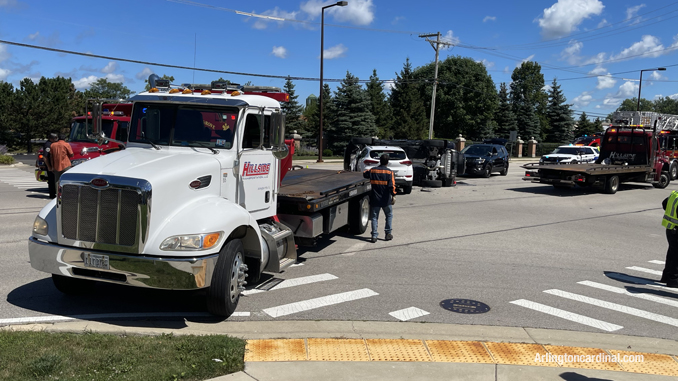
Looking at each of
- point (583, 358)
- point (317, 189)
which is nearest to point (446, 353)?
point (583, 358)

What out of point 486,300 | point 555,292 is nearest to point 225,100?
point 486,300

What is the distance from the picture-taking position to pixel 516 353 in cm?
543

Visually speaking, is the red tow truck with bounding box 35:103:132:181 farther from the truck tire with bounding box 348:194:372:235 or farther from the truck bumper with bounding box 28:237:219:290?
the truck bumper with bounding box 28:237:219:290

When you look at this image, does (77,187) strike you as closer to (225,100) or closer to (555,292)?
(225,100)

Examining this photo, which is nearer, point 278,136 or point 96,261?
point 96,261

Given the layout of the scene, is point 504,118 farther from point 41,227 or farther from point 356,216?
point 41,227

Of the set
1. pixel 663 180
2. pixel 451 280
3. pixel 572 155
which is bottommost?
pixel 451 280

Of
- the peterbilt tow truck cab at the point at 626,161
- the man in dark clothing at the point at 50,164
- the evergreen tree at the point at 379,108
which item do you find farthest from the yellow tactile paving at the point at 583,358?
the evergreen tree at the point at 379,108

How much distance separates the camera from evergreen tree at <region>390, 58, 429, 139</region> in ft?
176

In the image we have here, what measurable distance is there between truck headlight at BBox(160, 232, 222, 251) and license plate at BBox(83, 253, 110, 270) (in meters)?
0.60

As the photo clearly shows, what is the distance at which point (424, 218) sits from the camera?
14328 millimetres

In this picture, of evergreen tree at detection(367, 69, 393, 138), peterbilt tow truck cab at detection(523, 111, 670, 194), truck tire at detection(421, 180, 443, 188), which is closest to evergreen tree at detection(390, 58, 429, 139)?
evergreen tree at detection(367, 69, 393, 138)

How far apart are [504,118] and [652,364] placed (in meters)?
72.8

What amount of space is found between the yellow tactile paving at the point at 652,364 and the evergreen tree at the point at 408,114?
48.3 metres
